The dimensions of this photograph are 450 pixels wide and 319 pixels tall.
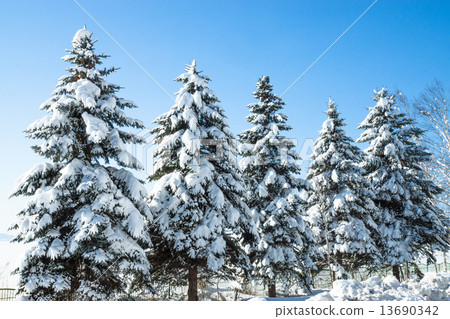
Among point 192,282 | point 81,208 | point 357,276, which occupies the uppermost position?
point 81,208

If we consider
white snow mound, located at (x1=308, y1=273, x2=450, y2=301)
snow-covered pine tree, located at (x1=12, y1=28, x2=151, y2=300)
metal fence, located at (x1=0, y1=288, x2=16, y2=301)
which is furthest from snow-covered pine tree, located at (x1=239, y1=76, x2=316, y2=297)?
metal fence, located at (x1=0, y1=288, x2=16, y2=301)

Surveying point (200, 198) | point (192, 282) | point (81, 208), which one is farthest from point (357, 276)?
point (81, 208)

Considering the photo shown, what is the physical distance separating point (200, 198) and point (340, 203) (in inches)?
386

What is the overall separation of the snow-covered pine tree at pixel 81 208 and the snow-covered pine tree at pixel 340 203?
11.3 meters

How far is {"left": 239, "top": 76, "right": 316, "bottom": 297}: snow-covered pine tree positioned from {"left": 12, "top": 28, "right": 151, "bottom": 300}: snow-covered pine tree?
21.5 feet

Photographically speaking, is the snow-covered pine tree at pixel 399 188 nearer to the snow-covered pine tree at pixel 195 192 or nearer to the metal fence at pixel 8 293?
the snow-covered pine tree at pixel 195 192

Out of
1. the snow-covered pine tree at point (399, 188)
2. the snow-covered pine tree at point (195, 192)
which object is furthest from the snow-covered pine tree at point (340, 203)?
the snow-covered pine tree at point (195, 192)

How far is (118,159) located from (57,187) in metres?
2.16

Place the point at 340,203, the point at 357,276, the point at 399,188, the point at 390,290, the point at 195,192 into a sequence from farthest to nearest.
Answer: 1. the point at 357,276
2. the point at 399,188
3. the point at 340,203
4. the point at 195,192
5. the point at 390,290

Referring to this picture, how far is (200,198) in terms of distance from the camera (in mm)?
12922

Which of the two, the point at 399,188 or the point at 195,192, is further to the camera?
the point at 399,188

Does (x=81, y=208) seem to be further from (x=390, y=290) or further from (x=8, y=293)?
(x=8, y=293)
